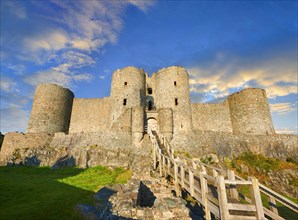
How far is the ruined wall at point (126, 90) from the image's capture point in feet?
77.5

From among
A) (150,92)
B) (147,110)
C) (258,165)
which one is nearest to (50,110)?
(147,110)

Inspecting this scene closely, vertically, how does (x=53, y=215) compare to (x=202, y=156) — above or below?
below

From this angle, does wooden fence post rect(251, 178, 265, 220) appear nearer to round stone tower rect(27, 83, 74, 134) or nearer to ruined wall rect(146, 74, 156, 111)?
ruined wall rect(146, 74, 156, 111)

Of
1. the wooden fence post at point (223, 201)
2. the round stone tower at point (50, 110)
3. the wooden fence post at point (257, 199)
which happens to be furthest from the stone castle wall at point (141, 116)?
the wooden fence post at point (257, 199)

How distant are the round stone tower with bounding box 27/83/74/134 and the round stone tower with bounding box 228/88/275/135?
90.5 ft

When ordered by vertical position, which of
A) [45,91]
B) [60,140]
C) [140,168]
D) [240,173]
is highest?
[45,91]

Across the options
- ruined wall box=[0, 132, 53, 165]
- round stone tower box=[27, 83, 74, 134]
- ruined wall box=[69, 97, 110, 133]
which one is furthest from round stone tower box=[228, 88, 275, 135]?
ruined wall box=[0, 132, 53, 165]

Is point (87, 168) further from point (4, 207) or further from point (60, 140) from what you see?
point (4, 207)

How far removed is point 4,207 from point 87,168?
10648 mm

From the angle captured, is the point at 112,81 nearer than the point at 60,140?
No

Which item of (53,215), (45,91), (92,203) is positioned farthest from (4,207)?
(45,91)

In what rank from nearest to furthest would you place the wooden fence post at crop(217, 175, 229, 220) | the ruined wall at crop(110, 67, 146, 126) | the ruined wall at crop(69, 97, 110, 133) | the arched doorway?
the wooden fence post at crop(217, 175, 229, 220), the arched doorway, the ruined wall at crop(110, 67, 146, 126), the ruined wall at crop(69, 97, 110, 133)

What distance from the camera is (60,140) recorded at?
22.6m

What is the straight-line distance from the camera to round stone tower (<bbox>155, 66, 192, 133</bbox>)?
72.5ft
